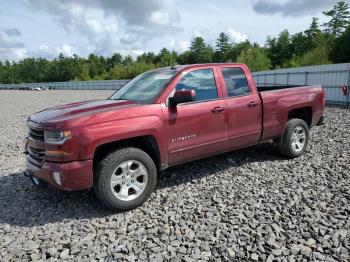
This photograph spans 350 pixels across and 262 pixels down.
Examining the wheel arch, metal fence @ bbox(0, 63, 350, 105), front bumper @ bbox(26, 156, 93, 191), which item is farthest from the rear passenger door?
metal fence @ bbox(0, 63, 350, 105)

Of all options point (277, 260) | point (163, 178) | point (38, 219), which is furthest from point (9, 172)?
point (277, 260)

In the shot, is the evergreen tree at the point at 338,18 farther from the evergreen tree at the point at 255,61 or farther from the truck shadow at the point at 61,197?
the truck shadow at the point at 61,197

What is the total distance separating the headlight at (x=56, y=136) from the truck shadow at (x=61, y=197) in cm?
103

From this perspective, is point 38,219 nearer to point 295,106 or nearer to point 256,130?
point 256,130

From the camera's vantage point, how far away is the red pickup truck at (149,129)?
383cm

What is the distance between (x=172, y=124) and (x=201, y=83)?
928 mm

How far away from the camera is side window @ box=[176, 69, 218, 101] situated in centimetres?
477

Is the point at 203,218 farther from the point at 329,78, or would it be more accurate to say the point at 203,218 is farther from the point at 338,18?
the point at 338,18

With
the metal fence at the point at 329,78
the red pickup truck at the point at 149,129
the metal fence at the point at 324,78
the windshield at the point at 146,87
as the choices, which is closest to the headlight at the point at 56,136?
the red pickup truck at the point at 149,129

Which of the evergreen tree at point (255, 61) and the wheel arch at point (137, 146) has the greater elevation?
the evergreen tree at point (255, 61)

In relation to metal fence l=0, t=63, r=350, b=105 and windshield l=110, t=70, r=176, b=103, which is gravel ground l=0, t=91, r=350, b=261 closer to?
windshield l=110, t=70, r=176, b=103

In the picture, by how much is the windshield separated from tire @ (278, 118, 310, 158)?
250 centimetres

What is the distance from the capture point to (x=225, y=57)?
81.1m

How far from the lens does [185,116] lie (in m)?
4.55
